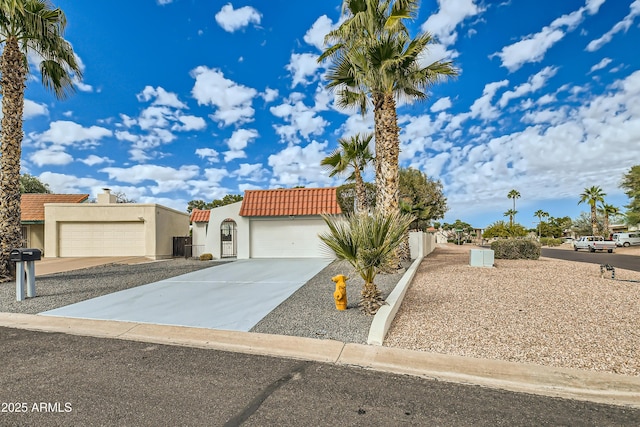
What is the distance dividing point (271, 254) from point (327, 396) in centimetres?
1488

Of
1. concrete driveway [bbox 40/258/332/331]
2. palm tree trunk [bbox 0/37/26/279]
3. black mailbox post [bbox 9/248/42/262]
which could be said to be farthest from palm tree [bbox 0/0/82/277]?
concrete driveway [bbox 40/258/332/331]

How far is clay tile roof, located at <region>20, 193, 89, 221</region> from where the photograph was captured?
66.2 ft

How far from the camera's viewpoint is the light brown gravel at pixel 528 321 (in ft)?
14.9

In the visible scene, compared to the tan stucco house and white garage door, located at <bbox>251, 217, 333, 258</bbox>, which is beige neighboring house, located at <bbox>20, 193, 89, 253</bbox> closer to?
the tan stucco house

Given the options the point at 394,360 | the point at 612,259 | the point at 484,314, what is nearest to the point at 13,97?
the point at 394,360

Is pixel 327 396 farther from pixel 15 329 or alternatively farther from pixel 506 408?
pixel 15 329

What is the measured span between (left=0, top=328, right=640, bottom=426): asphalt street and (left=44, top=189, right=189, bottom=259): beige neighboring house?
1606 cm

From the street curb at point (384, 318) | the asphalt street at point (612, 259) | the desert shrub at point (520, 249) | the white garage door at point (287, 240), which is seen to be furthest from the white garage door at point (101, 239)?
the asphalt street at point (612, 259)

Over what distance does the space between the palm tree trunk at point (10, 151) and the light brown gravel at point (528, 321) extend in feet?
39.1

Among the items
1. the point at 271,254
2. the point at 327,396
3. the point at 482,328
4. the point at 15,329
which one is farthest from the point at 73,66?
the point at 482,328

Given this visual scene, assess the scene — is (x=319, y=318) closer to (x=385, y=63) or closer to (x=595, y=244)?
(x=385, y=63)

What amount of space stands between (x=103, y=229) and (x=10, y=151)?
10.4 meters

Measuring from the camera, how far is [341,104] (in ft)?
47.4

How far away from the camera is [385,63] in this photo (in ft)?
35.9
